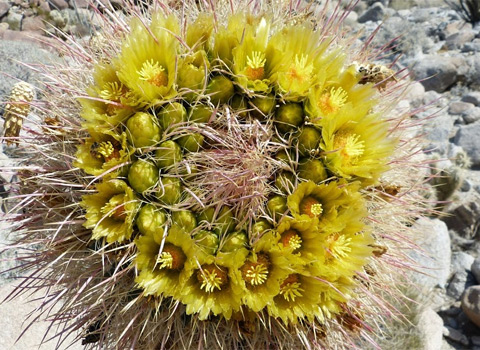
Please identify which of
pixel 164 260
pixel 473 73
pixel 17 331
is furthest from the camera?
pixel 473 73

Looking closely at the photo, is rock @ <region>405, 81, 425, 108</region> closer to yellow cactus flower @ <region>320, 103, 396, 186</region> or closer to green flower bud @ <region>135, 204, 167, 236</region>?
yellow cactus flower @ <region>320, 103, 396, 186</region>

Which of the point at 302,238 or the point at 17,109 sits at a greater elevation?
the point at 17,109

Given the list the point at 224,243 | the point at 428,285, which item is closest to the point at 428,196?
the point at 428,285

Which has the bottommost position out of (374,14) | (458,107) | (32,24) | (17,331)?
(17,331)

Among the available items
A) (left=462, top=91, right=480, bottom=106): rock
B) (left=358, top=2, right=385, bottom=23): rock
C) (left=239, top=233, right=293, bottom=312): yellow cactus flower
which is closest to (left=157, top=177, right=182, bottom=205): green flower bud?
(left=239, top=233, right=293, bottom=312): yellow cactus flower

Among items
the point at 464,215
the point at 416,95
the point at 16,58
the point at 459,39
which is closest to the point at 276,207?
the point at 464,215

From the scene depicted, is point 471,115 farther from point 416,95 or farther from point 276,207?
point 276,207

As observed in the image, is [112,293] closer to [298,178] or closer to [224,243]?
[224,243]
